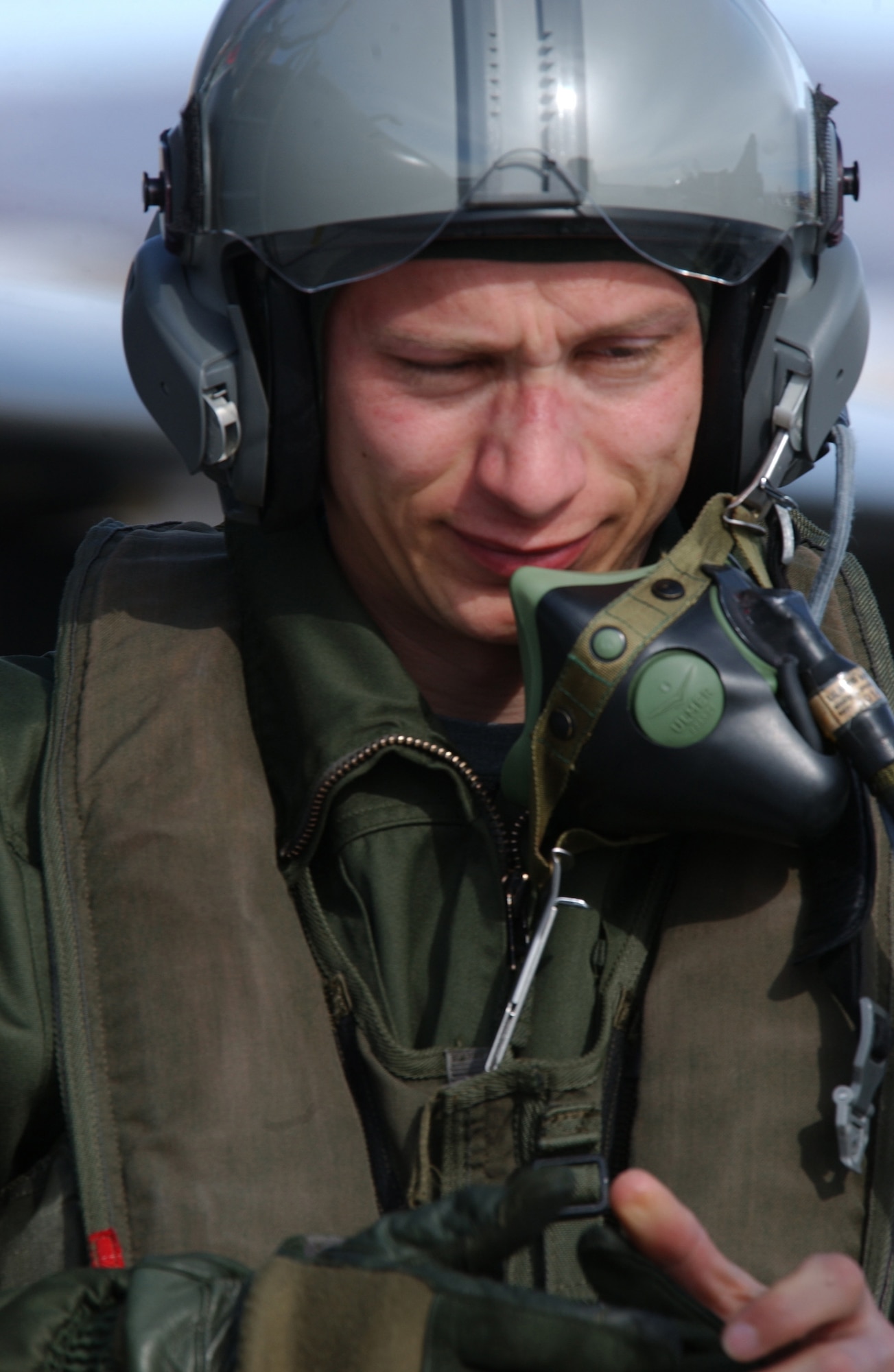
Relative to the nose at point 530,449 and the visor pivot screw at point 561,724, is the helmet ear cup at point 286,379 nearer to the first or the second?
the nose at point 530,449

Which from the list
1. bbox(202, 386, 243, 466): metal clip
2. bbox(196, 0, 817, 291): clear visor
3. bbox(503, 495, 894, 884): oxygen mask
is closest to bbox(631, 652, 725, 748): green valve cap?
bbox(503, 495, 894, 884): oxygen mask

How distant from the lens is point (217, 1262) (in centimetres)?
103

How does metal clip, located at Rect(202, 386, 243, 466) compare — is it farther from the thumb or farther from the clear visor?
the thumb

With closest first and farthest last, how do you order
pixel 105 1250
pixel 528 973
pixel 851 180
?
1. pixel 105 1250
2. pixel 528 973
3. pixel 851 180

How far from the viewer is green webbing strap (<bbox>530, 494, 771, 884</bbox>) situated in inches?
49.3

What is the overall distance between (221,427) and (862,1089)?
0.87m

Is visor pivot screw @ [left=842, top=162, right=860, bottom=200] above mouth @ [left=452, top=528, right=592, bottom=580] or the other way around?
above

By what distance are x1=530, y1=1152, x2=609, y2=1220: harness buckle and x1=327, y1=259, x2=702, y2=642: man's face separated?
51cm

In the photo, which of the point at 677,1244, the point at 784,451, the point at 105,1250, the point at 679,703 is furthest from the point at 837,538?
the point at 105,1250

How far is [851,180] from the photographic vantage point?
1.50m

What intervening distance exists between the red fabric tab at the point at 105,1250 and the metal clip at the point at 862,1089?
61 centimetres

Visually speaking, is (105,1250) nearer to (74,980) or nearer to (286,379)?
(74,980)

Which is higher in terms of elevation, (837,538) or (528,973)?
(837,538)

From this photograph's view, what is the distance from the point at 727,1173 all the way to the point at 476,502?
644 millimetres
